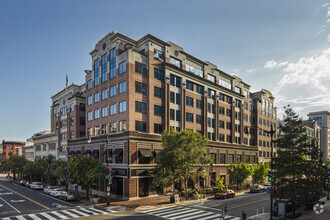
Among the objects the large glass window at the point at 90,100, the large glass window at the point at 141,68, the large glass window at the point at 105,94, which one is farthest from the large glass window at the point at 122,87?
the large glass window at the point at 90,100

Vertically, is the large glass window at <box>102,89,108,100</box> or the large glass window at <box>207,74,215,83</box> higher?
the large glass window at <box>207,74,215,83</box>

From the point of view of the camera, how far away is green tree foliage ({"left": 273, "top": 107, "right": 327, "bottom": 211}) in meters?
25.3

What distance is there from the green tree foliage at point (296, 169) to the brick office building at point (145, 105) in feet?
67.9

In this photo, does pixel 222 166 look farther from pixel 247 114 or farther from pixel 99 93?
pixel 99 93

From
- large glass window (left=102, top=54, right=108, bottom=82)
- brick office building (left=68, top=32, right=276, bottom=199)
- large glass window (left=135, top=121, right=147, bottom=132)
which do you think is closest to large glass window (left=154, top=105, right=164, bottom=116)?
brick office building (left=68, top=32, right=276, bottom=199)

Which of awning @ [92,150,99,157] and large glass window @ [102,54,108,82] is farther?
large glass window @ [102,54,108,82]

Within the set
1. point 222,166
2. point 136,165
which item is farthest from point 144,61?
point 222,166

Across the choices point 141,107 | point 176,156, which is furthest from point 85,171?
point 176,156

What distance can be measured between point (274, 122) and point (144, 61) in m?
60.2

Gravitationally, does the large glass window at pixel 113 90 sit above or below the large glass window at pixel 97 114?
above

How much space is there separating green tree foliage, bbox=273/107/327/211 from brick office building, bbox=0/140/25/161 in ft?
412

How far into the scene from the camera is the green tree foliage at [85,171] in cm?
3603

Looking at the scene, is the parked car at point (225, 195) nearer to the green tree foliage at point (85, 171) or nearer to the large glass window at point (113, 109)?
the green tree foliage at point (85, 171)

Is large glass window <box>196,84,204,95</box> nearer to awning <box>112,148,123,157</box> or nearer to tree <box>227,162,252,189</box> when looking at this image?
tree <box>227,162,252,189</box>
